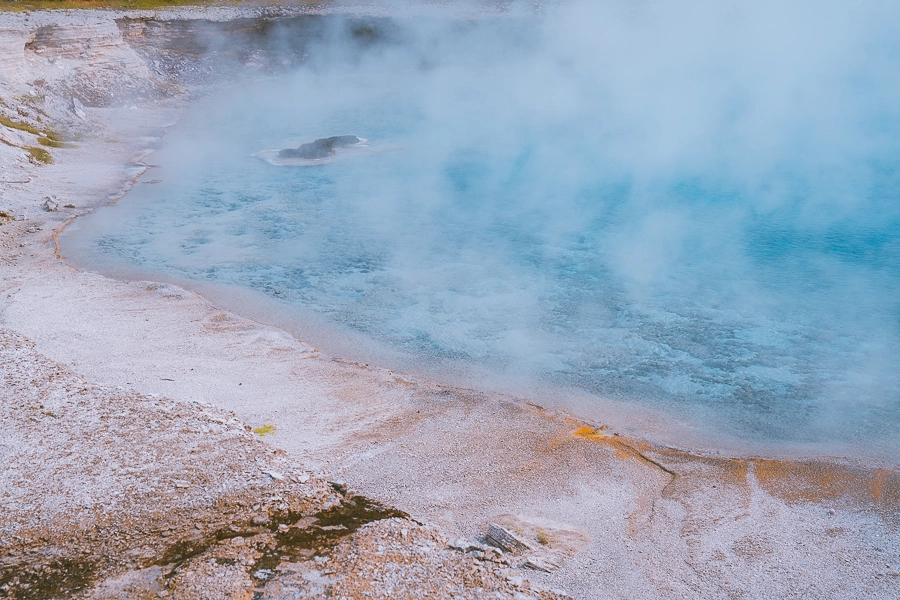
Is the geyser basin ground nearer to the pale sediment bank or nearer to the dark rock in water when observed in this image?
the dark rock in water

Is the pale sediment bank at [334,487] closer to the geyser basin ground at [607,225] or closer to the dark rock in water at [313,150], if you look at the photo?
the geyser basin ground at [607,225]

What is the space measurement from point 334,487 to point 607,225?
29.1ft

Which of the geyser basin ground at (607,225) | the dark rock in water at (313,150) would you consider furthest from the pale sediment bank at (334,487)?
the dark rock in water at (313,150)

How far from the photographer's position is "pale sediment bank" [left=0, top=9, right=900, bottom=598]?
478 cm

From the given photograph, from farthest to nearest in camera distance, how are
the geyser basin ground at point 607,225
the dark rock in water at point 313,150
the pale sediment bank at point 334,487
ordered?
the dark rock in water at point 313,150 < the geyser basin ground at point 607,225 < the pale sediment bank at point 334,487

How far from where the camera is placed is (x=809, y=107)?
18625mm

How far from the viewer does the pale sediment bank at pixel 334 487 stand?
478 cm

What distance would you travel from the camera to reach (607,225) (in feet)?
43.1

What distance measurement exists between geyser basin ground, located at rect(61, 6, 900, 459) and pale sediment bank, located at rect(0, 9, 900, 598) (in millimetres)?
972

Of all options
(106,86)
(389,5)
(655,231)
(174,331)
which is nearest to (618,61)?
(389,5)

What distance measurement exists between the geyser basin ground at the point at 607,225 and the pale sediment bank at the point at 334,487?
972mm

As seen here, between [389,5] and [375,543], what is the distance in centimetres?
2733

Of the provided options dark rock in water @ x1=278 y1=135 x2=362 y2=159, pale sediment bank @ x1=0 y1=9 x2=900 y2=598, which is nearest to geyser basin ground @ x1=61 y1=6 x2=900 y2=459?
dark rock in water @ x1=278 y1=135 x2=362 y2=159

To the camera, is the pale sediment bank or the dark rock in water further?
the dark rock in water
